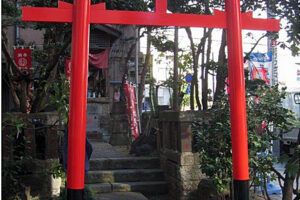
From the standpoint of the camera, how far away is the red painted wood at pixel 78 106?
3.12 m

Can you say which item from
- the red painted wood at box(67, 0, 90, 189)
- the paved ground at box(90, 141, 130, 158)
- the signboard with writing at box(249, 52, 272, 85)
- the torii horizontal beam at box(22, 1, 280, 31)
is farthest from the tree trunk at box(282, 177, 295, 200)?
the paved ground at box(90, 141, 130, 158)

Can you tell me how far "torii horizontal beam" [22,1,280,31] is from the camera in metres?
3.33

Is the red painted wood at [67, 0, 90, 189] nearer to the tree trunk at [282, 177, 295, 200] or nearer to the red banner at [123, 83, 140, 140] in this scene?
the tree trunk at [282, 177, 295, 200]

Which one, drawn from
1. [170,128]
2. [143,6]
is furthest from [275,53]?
[143,6]

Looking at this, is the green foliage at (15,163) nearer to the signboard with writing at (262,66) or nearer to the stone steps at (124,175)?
the stone steps at (124,175)

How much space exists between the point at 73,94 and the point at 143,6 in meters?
3.40

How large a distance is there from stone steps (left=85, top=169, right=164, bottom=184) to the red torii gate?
13.5ft

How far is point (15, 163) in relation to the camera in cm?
530

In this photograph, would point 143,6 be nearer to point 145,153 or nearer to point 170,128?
point 170,128

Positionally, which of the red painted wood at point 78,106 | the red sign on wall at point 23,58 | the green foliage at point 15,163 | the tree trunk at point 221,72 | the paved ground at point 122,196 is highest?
the red sign on wall at point 23,58

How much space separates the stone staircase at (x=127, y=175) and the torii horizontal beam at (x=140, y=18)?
4.20m

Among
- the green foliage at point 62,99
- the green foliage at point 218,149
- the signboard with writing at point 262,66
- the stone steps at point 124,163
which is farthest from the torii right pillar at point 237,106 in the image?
the signboard with writing at point 262,66

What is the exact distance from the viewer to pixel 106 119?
14180mm

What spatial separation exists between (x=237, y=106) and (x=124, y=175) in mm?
4379
